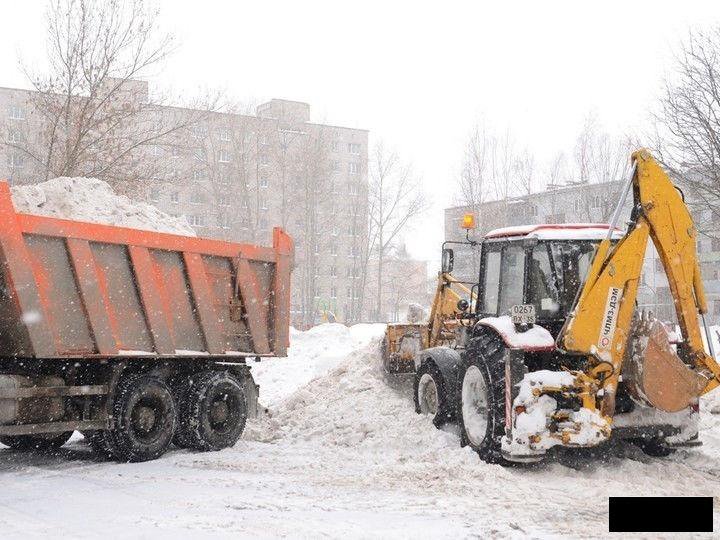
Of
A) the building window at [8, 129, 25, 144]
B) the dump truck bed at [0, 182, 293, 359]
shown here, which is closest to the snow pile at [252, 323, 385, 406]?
the dump truck bed at [0, 182, 293, 359]

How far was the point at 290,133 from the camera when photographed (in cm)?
5334

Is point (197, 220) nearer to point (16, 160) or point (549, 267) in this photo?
point (16, 160)

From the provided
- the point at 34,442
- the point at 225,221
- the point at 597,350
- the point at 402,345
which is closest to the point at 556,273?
the point at 597,350

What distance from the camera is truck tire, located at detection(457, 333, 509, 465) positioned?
877 centimetres

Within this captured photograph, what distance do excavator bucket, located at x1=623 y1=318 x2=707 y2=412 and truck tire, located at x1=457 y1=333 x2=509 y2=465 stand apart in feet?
4.39

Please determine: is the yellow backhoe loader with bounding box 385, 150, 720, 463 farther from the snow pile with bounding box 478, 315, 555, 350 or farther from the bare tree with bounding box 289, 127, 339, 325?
the bare tree with bounding box 289, 127, 339, 325

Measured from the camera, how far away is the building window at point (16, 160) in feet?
75.5

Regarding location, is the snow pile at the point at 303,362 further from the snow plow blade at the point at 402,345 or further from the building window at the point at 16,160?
the building window at the point at 16,160

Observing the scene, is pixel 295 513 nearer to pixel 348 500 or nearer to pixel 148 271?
pixel 348 500

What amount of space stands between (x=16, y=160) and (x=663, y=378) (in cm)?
2013

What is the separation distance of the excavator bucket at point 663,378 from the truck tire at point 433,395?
2.66 meters

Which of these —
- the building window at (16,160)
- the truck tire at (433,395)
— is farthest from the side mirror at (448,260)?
the building window at (16,160)

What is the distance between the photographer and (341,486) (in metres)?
8.24

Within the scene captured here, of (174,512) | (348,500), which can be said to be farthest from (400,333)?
(174,512)
